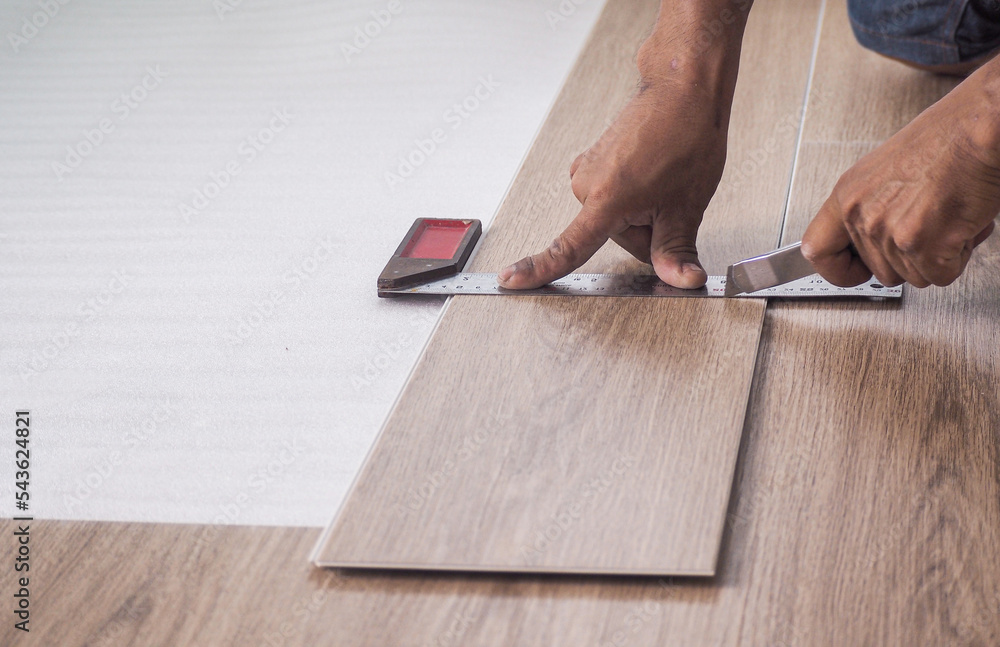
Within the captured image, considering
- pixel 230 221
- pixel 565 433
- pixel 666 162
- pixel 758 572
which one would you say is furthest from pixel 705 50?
pixel 230 221

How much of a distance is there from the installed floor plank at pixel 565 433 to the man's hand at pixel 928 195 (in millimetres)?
224

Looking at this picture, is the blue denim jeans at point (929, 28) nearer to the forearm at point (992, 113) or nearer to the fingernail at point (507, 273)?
the forearm at point (992, 113)

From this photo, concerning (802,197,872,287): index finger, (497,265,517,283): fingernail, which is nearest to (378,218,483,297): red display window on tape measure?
(497,265,517,283): fingernail

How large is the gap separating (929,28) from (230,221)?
5.48ft

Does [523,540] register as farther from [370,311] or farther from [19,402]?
[19,402]

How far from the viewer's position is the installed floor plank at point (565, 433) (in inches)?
39.6

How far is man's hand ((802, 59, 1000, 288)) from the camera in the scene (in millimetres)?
1127

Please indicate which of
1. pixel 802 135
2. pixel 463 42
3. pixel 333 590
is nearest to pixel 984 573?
pixel 333 590

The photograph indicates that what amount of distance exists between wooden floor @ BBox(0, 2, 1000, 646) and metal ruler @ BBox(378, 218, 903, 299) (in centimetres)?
19

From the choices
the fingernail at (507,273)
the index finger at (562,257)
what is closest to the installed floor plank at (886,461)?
the index finger at (562,257)

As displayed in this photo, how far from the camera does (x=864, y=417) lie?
118cm

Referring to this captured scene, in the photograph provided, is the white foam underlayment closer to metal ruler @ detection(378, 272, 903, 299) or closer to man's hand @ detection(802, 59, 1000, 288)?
metal ruler @ detection(378, 272, 903, 299)

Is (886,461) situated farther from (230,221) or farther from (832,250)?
(230,221)

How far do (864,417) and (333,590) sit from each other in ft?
2.39
